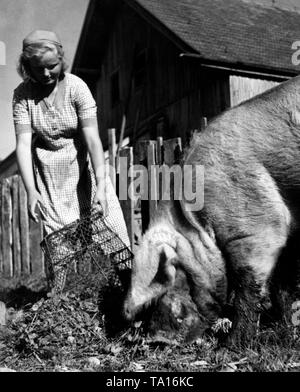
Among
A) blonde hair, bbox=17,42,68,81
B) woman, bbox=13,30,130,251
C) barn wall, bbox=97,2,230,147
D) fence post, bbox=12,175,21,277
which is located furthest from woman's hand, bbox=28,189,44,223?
barn wall, bbox=97,2,230,147

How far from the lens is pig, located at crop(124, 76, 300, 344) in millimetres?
3588

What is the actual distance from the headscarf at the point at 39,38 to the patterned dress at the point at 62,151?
331 millimetres

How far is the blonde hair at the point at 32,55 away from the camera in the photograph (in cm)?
425

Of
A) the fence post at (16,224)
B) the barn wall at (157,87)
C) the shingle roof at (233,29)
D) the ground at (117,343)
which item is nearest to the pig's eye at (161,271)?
the ground at (117,343)

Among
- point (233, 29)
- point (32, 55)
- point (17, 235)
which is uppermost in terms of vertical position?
point (233, 29)

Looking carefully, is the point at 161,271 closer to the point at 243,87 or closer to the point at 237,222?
the point at 237,222

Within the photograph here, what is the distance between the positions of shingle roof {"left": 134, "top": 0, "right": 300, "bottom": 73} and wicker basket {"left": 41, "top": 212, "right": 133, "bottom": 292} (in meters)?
7.30

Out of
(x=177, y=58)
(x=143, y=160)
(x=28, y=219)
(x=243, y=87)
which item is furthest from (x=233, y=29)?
(x=143, y=160)

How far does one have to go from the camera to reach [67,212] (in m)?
4.70

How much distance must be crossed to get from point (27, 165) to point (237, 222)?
1850 millimetres

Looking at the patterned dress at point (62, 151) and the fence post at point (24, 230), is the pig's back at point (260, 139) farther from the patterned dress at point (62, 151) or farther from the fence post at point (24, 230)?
the fence post at point (24, 230)

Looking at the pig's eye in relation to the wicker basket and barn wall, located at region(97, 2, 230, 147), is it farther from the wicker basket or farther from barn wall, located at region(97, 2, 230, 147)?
barn wall, located at region(97, 2, 230, 147)

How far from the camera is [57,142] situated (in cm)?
467
